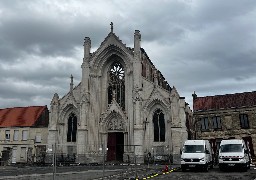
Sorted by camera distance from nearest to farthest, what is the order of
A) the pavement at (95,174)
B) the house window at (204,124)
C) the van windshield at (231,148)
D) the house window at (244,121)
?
the pavement at (95,174) → the van windshield at (231,148) → the house window at (244,121) → the house window at (204,124)

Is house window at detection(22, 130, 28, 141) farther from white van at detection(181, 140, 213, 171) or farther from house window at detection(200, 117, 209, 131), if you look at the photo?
white van at detection(181, 140, 213, 171)

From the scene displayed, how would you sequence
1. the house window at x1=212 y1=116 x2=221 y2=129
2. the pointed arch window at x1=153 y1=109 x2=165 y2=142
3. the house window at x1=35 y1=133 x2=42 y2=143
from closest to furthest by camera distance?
the pointed arch window at x1=153 y1=109 x2=165 y2=142 < the house window at x1=212 y1=116 x2=221 y2=129 < the house window at x1=35 y1=133 x2=42 y2=143

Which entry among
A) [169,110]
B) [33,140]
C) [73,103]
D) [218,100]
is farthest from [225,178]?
[33,140]

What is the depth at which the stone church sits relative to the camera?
121ft

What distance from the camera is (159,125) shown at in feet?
125

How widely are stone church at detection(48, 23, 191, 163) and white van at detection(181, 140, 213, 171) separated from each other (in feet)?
34.4

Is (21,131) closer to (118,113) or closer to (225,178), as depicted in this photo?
(118,113)

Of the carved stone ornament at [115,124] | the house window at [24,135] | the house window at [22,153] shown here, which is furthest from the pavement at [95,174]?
the house window at [24,135]

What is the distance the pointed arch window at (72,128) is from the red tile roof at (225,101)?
1746cm

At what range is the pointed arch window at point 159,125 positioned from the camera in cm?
3784

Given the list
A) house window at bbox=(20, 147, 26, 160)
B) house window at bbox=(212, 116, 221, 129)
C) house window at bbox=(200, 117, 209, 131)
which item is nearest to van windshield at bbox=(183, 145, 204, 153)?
house window at bbox=(212, 116, 221, 129)

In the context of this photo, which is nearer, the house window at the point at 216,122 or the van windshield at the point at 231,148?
the van windshield at the point at 231,148

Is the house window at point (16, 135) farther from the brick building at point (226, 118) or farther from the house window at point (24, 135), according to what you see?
the brick building at point (226, 118)

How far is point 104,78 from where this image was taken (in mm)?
42750
